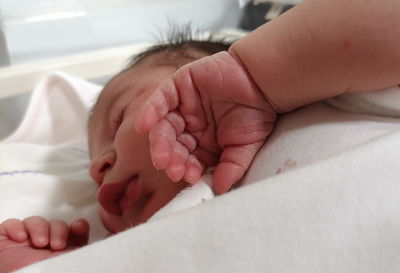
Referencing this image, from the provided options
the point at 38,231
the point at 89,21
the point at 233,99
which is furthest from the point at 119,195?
the point at 89,21

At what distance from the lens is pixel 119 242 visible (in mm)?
369

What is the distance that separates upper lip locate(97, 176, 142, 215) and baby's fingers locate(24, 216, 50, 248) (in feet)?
0.26

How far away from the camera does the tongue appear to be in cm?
65

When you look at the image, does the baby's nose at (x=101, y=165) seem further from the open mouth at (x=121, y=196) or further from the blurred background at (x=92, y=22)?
the blurred background at (x=92, y=22)

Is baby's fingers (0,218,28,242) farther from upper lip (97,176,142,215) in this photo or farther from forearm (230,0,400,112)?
forearm (230,0,400,112)

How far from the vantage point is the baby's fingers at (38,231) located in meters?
0.60

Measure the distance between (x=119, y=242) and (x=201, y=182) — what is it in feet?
0.56

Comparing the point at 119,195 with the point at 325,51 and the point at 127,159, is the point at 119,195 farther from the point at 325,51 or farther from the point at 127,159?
the point at 325,51

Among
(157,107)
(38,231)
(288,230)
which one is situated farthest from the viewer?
(38,231)

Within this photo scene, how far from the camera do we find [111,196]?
26.2 inches

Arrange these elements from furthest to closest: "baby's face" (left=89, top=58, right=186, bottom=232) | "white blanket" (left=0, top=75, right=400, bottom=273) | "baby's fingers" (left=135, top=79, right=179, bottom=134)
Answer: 1. "baby's face" (left=89, top=58, right=186, bottom=232)
2. "baby's fingers" (left=135, top=79, right=179, bottom=134)
3. "white blanket" (left=0, top=75, right=400, bottom=273)

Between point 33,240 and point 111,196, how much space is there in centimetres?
11

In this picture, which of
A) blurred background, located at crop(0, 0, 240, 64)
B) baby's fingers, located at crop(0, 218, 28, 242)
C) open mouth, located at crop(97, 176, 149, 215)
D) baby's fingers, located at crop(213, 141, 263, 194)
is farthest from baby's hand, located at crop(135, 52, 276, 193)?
blurred background, located at crop(0, 0, 240, 64)

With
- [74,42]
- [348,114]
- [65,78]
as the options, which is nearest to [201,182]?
[348,114]
